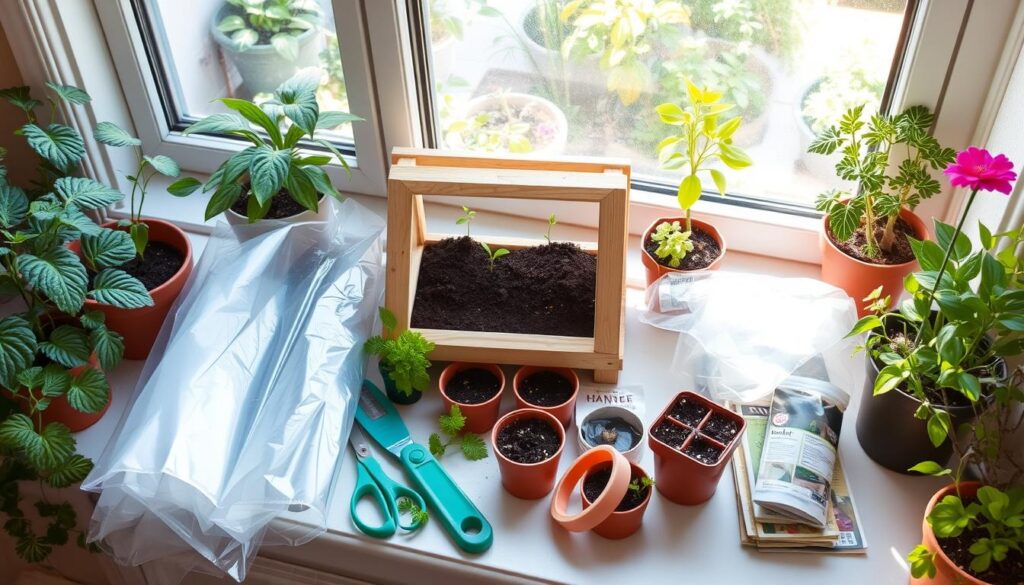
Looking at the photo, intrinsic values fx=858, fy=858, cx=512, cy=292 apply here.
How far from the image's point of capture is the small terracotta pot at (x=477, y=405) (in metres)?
1.18

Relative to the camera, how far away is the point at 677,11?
1.25 m

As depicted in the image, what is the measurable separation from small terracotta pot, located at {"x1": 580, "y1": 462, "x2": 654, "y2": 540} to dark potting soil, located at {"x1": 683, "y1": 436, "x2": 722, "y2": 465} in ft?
0.22

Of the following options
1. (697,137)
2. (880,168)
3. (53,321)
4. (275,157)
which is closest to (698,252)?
(697,137)

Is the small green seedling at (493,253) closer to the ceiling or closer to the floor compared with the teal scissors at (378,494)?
closer to the ceiling

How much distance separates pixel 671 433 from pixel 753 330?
233 mm

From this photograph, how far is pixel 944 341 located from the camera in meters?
0.91

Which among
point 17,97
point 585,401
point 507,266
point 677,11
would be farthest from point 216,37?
point 585,401

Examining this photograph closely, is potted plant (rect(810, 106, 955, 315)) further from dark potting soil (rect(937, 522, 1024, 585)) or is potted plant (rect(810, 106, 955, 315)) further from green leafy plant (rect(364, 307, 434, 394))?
green leafy plant (rect(364, 307, 434, 394))

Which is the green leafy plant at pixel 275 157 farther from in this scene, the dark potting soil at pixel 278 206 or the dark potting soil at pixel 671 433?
the dark potting soil at pixel 671 433

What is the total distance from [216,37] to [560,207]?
0.66m

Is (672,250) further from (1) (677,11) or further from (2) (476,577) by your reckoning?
(2) (476,577)

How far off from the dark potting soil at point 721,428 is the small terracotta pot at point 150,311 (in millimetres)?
799

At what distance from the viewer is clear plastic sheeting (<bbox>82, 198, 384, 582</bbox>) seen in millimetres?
1062

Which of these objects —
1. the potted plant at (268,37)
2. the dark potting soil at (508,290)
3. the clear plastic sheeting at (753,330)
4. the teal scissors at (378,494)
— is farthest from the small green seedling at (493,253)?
the potted plant at (268,37)
